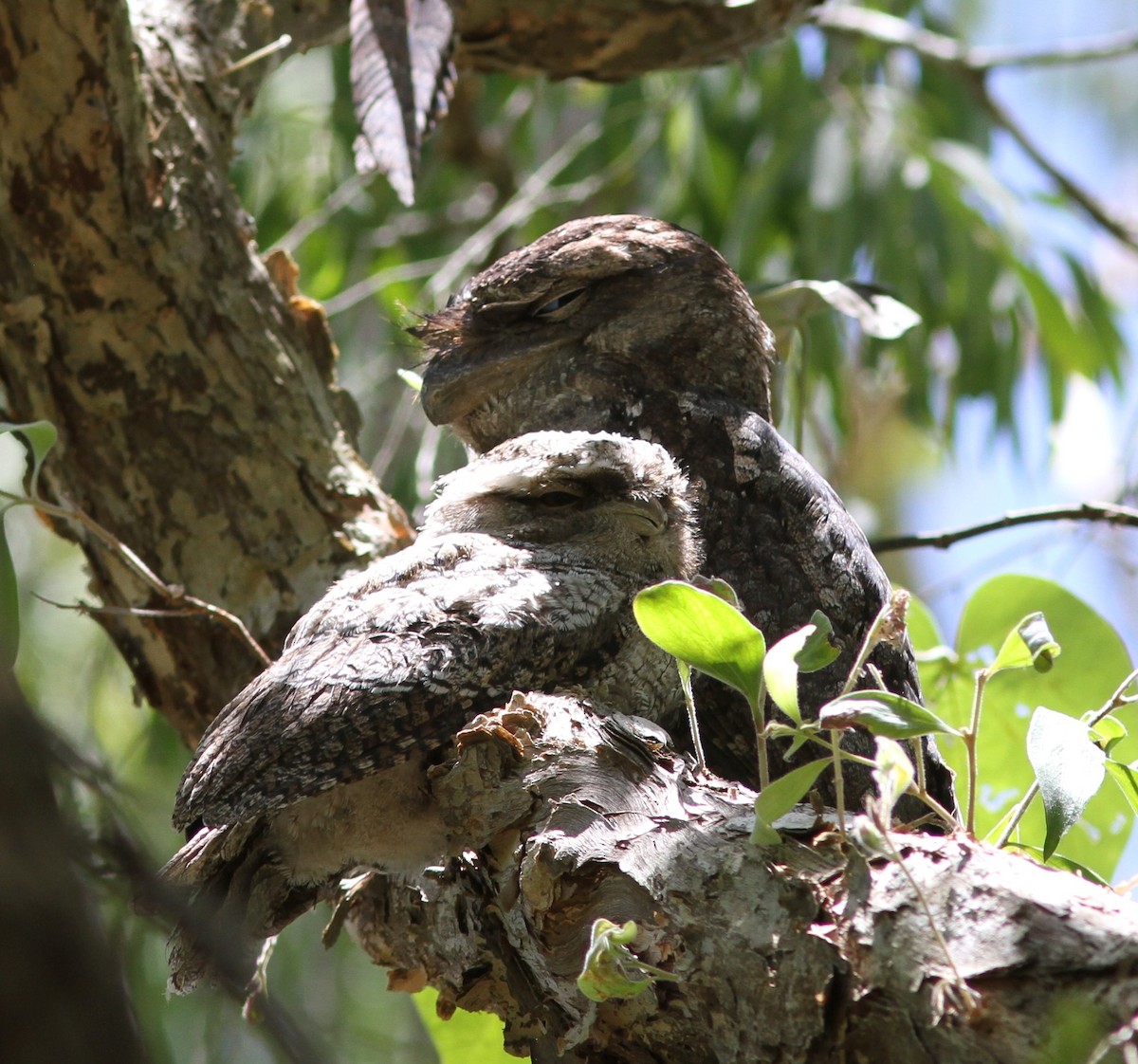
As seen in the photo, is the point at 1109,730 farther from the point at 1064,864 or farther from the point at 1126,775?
the point at 1064,864

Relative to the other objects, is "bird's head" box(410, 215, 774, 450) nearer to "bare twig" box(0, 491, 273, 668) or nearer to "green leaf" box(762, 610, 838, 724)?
"bare twig" box(0, 491, 273, 668)

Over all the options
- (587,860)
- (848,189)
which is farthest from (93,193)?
(848,189)

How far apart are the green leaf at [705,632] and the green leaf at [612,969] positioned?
1.02 feet

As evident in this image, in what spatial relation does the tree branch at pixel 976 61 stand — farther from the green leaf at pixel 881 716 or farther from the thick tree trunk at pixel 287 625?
the green leaf at pixel 881 716

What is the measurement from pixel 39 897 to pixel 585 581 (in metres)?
1.29

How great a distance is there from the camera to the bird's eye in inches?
101

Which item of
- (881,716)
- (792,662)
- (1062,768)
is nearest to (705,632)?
(792,662)

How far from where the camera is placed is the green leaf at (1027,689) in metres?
2.25

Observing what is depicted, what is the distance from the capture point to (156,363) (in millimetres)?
2520

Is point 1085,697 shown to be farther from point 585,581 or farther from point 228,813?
point 228,813

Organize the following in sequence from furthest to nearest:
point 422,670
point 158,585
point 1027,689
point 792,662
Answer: point 1027,689
point 158,585
point 422,670
point 792,662

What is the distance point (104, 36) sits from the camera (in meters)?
2.39

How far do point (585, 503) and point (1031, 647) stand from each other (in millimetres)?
766

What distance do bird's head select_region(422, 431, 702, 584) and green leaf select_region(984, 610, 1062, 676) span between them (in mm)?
627
